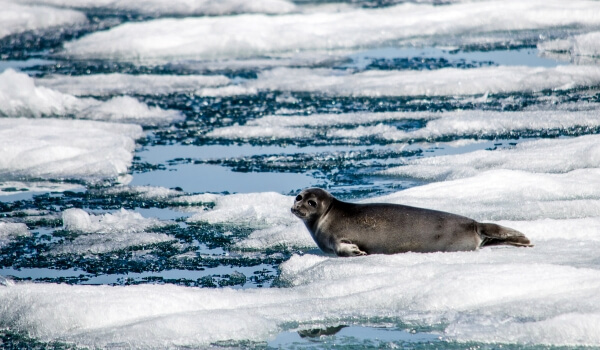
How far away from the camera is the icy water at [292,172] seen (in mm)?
3732

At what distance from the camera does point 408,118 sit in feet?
29.5

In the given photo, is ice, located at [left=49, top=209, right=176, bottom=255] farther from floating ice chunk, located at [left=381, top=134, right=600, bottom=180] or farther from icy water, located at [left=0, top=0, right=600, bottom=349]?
floating ice chunk, located at [left=381, top=134, right=600, bottom=180]

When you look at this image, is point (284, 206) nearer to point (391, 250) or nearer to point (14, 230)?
point (391, 250)

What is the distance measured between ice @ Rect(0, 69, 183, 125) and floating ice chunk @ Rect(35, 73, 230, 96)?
0.96 meters

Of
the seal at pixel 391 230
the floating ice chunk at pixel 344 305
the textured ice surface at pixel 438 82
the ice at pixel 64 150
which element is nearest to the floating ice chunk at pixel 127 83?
the textured ice surface at pixel 438 82

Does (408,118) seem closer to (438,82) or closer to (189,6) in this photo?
(438,82)

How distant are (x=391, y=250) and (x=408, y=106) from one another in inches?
194

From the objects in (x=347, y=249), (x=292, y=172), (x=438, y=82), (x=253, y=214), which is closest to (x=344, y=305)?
(x=347, y=249)

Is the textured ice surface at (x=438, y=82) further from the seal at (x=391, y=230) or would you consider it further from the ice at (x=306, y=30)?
the seal at (x=391, y=230)

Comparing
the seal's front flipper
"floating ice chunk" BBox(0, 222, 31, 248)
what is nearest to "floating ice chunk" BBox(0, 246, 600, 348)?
the seal's front flipper

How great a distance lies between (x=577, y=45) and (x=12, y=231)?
28.6ft

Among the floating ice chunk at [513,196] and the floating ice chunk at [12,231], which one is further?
the floating ice chunk at [12,231]

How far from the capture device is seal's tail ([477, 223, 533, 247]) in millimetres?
4621

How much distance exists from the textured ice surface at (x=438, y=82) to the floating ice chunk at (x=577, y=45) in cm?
158
